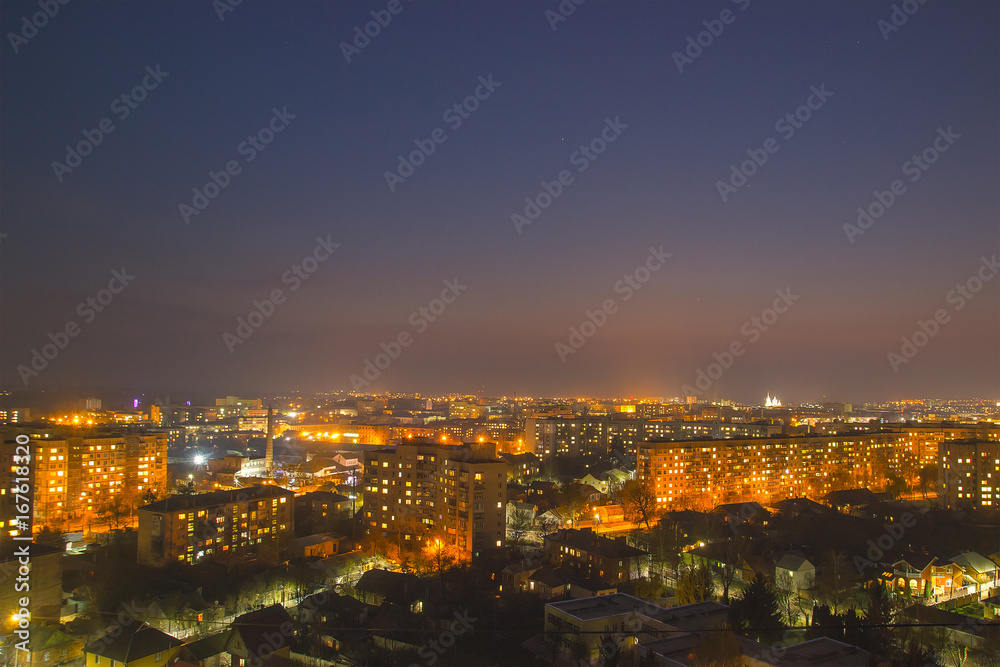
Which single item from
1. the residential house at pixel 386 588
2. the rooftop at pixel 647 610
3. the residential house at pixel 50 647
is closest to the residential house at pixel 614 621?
the rooftop at pixel 647 610

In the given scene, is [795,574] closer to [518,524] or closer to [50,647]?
[518,524]

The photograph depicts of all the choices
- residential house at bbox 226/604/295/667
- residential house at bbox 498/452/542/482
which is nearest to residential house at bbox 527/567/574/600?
residential house at bbox 226/604/295/667

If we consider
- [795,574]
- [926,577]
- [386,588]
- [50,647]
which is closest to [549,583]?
[386,588]

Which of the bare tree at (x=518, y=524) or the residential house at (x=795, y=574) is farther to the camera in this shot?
the bare tree at (x=518, y=524)

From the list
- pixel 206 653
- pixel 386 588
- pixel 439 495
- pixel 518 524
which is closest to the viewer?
pixel 206 653

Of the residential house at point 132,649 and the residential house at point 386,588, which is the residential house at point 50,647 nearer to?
the residential house at point 132,649

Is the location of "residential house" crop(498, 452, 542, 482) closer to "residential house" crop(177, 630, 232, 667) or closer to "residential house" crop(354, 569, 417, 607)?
"residential house" crop(354, 569, 417, 607)
